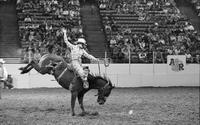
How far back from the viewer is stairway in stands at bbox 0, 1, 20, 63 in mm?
29078

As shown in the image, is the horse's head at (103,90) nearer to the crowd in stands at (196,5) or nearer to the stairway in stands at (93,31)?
the stairway in stands at (93,31)

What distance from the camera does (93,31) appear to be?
35.1 meters

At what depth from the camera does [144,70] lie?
28.4 meters

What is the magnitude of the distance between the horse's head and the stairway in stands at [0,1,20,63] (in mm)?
14329

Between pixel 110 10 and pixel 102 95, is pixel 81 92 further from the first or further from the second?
pixel 110 10

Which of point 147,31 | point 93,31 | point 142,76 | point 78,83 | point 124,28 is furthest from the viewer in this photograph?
point 93,31

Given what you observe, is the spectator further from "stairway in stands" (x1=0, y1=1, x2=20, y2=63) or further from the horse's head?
the horse's head

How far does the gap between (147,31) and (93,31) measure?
A: 446cm

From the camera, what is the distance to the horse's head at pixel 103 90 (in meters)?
13.3

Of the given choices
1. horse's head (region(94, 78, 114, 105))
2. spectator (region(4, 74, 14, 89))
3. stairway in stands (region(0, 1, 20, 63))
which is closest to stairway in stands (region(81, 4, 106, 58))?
stairway in stands (region(0, 1, 20, 63))

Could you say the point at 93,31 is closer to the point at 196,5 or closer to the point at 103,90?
the point at 196,5

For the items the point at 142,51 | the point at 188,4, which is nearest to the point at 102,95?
the point at 142,51

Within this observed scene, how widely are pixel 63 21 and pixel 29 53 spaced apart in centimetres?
787

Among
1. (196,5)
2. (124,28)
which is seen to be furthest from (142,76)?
(196,5)
